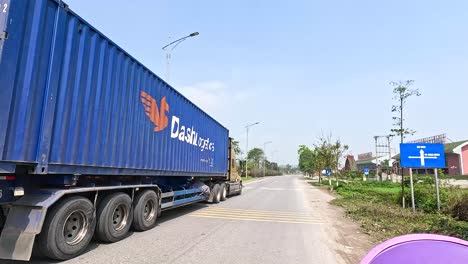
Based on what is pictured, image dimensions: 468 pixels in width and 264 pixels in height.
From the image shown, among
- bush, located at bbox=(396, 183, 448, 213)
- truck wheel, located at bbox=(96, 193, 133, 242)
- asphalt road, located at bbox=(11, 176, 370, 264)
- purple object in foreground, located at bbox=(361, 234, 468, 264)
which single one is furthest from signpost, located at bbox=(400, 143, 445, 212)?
purple object in foreground, located at bbox=(361, 234, 468, 264)

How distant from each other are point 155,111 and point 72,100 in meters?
3.45

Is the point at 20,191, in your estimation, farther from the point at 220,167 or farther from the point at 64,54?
the point at 220,167

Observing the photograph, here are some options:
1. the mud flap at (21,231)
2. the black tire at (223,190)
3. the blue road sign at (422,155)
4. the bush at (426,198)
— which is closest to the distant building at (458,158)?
the bush at (426,198)

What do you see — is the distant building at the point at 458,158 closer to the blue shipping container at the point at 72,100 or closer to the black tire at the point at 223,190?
the black tire at the point at 223,190

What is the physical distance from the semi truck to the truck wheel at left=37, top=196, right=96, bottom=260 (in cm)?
2

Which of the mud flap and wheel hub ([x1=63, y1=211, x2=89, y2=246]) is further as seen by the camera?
wheel hub ([x1=63, y1=211, x2=89, y2=246])

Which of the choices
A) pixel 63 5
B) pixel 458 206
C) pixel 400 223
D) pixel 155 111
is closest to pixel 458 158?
pixel 458 206

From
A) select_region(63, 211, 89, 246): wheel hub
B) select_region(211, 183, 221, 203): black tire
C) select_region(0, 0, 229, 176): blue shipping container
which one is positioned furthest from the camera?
select_region(211, 183, 221, 203): black tire

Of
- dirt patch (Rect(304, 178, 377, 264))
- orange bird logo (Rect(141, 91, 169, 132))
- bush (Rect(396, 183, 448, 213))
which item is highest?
orange bird logo (Rect(141, 91, 169, 132))

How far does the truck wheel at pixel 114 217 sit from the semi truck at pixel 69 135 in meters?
0.02

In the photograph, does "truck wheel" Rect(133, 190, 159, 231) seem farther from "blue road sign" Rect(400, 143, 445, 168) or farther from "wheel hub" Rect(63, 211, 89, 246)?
"blue road sign" Rect(400, 143, 445, 168)

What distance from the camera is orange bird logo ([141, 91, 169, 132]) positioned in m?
9.24

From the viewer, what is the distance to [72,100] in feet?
21.0

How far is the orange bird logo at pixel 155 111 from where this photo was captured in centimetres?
924
